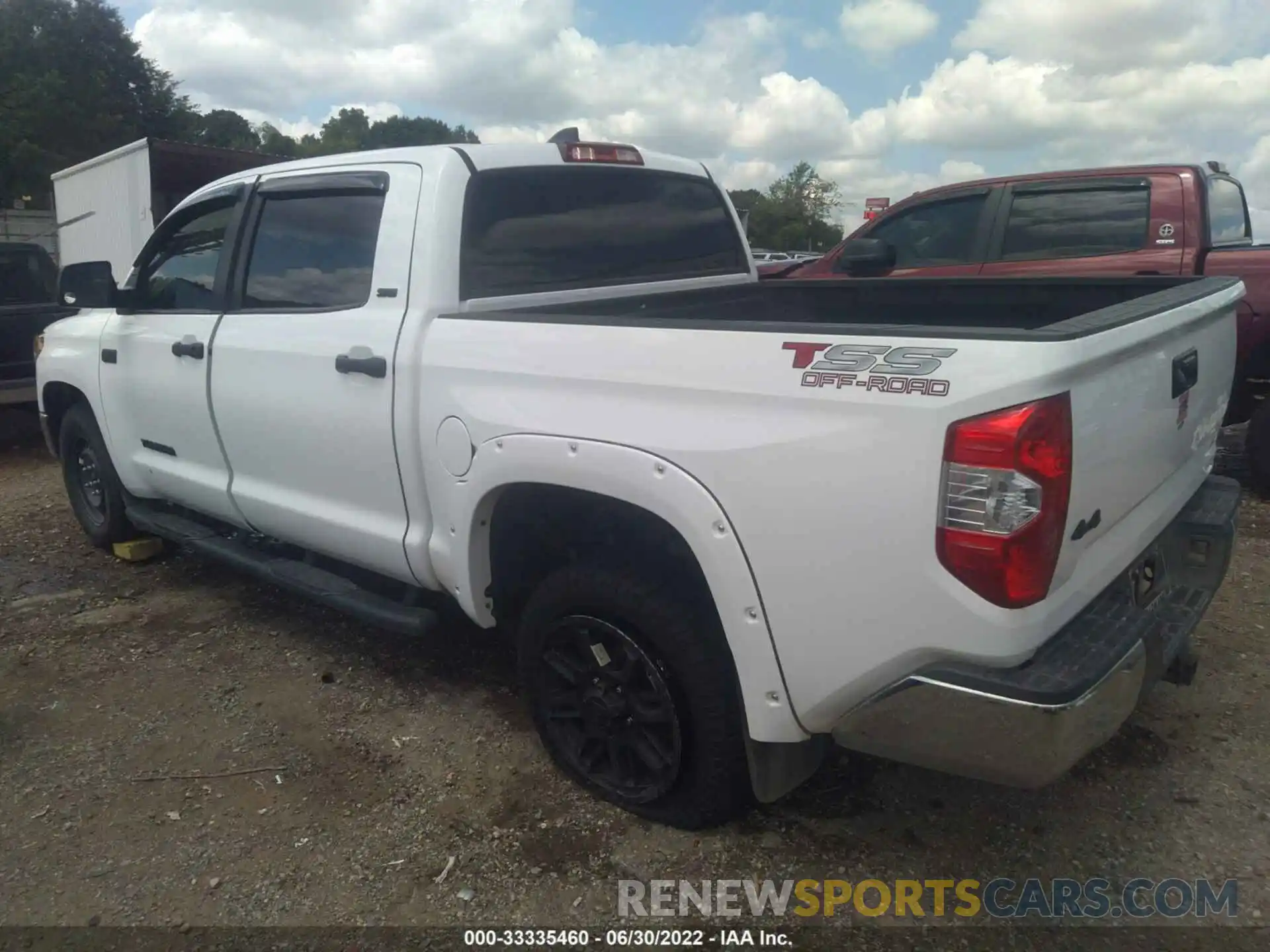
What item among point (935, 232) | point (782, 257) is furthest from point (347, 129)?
point (935, 232)

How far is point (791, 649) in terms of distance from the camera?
2.24 meters

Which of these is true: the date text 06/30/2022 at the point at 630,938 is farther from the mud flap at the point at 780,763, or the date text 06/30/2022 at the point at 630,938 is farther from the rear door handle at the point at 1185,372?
the rear door handle at the point at 1185,372

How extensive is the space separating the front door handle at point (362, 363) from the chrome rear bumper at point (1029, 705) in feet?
5.75

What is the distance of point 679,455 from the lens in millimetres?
2338

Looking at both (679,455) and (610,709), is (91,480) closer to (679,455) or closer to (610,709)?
(610,709)

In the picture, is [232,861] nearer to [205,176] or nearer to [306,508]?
[306,508]

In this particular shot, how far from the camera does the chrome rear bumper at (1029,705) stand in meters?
1.97

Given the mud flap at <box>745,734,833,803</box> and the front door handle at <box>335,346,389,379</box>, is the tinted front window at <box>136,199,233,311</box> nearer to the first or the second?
the front door handle at <box>335,346,389,379</box>

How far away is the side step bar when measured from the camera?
3.30 meters

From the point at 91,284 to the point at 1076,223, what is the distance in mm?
5543

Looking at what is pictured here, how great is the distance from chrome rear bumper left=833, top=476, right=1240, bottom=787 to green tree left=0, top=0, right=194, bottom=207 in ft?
127

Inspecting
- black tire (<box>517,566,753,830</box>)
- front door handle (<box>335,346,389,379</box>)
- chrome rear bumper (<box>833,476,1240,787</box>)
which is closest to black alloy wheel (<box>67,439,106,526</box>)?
front door handle (<box>335,346,389,379</box>)

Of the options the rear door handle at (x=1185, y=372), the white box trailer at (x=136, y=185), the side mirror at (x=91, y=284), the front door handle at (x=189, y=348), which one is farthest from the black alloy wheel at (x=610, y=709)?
the white box trailer at (x=136, y=185)

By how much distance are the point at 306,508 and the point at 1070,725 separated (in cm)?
266
